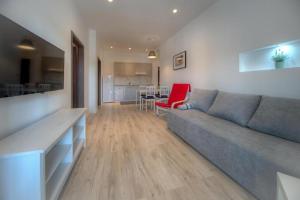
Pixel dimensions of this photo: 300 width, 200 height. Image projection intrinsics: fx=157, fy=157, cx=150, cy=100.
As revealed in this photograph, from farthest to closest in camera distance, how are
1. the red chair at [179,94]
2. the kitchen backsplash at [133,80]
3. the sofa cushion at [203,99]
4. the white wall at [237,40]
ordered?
the kitchen backsplash at [133,80], the red chair at [179,94], the sofa cushion at [203,99], the white wall at [237,40]

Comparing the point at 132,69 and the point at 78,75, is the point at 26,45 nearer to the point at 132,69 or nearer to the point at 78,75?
the point at 78,75

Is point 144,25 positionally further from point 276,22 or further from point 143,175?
point 143,175

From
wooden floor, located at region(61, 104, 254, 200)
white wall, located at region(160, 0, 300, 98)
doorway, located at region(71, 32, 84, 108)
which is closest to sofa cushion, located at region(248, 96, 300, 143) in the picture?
white wall, located at region(160, 0, 300, 98)

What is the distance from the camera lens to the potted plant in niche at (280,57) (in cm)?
204

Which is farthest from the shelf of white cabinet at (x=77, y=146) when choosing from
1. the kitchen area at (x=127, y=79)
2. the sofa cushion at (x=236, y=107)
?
the kitchen area at (x=127, y=79)

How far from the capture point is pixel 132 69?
8.47 meters

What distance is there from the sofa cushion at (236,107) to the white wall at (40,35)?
2501mm

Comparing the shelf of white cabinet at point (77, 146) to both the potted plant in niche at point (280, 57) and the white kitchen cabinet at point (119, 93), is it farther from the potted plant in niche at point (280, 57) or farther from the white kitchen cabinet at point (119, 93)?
the white kitchen cabinet at point (119, 93)

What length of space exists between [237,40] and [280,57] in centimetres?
77

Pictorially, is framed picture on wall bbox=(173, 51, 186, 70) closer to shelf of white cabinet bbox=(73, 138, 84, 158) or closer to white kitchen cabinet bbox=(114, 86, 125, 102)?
shelf of white cabinet bbox=(73, 138, 84, 158)

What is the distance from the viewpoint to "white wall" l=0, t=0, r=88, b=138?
1314mm

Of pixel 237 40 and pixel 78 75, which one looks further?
pixel 78 75

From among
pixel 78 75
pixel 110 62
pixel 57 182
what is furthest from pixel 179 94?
pixel 110 62

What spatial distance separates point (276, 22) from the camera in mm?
2021
